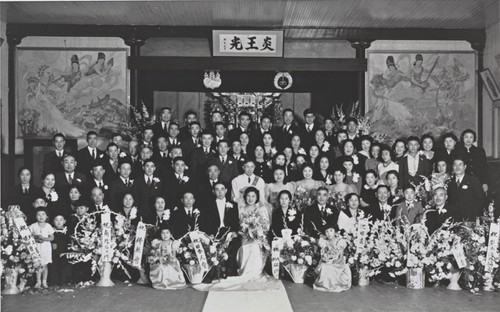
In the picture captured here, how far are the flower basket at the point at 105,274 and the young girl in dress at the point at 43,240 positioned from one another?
55cm

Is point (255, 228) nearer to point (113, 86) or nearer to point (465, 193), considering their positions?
point (465, 193)

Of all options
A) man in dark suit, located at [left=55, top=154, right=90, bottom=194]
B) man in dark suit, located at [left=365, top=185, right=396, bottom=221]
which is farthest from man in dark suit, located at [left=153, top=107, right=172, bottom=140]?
man in dark suit, located at [left=365, top=185, right=396, bottom=221]

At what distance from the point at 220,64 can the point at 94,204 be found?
3.49 meters

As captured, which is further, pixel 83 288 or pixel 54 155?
pixel 54 155

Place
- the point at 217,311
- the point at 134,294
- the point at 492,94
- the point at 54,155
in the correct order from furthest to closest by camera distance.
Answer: the point at 492,94
the point at 54,155
the point at 134,294
the point at 217,311

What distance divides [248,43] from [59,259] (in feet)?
14.6

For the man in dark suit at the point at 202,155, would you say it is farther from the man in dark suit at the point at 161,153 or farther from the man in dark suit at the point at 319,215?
the man in dark suit at the point at 319,215

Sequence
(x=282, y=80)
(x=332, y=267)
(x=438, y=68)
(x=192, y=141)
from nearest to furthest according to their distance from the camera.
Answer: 1. (x=332, y=267)
2. (x=192, y=141)
3. (x=438, y=68)
4. (x=282, y=80)

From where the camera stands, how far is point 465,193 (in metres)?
6.97

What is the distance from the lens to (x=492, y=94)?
888 cm

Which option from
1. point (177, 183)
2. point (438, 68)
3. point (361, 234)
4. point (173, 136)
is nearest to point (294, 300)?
point (361, 234)

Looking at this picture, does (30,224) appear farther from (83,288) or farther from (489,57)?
(489,57)

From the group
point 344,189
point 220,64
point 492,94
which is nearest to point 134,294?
point 344,189

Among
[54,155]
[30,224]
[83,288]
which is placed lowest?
[83,288]
